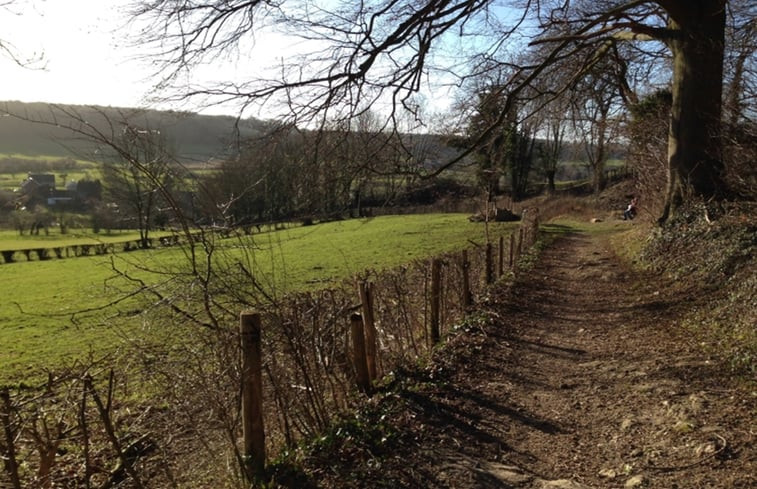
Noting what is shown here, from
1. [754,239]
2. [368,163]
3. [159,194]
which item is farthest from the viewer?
[754,239]

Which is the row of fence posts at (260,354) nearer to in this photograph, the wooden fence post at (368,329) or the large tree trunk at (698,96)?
the wooden fence post at (368,329)

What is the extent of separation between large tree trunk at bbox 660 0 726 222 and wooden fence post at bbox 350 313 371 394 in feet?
33.2

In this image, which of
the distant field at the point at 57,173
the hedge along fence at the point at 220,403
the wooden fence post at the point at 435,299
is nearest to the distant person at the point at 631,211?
the wooden fence post at the point at 435,299

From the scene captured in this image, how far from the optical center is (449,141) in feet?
36.3

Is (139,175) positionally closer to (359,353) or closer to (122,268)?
(359,353)

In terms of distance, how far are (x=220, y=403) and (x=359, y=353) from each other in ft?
6.31

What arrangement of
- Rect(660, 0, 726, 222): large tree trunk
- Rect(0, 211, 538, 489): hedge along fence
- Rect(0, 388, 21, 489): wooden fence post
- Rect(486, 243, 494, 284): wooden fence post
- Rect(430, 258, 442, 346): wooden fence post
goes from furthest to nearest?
Rect(660, 0, 726, 222): large tree trunk, Rect(486, 243, 494, 284): wooden fence post, Rect(430, 258, 442, 346): wooden fence post, Rect(0, 211, 538, 489): hedge along fence, Rect(0, 388, 21, 489): wooden fence post

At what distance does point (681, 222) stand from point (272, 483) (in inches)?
473

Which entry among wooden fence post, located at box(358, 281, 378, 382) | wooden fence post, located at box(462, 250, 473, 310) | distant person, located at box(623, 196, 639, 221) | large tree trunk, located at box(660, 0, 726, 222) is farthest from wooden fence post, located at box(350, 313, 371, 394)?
distant person, located at box(623, 196, 639, 221)

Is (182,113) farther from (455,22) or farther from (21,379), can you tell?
(21,379)

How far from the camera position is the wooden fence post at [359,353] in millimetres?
5645

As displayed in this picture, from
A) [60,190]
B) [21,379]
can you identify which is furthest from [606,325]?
[21,379]

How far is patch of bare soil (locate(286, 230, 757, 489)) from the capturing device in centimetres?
388

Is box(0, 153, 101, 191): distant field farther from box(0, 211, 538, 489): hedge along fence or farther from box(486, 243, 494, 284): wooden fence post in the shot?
box(486, 243, 494, 284): wooden fence post
